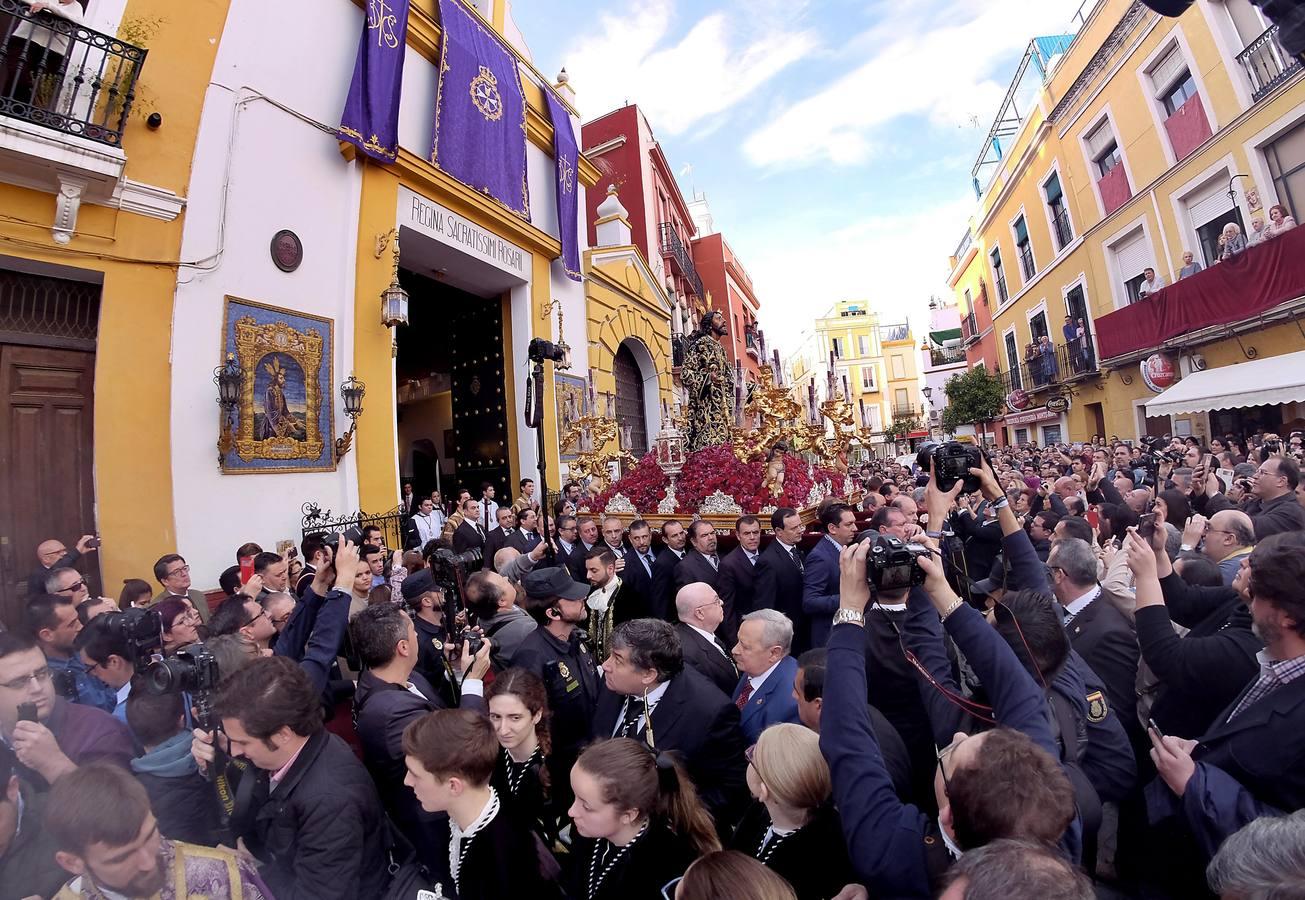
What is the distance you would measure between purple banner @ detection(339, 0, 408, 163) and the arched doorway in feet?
24.9

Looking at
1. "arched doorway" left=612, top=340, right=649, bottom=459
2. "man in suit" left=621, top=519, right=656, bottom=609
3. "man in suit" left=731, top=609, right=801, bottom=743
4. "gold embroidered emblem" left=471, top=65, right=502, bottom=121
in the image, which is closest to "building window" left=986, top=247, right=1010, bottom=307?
"arched doorway" left=612, top=340, right=649, bottom=459

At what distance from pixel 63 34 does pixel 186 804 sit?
24.9ft

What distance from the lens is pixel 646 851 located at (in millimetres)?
1814

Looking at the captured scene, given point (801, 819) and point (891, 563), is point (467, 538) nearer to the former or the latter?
point (801, 819)

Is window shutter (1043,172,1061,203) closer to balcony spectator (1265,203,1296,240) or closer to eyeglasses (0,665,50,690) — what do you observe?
balcony spectator (1265,203,1296,240)

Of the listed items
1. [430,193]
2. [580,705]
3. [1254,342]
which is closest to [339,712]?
[580,705]

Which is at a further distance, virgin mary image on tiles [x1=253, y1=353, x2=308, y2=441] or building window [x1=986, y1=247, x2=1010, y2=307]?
building window [x1=986, y1=247, x2=1010, y2=307]

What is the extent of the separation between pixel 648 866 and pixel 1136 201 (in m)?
20.8

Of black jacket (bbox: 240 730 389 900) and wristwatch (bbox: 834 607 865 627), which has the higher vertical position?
wristwatch (bbox: 834 607 865 627)

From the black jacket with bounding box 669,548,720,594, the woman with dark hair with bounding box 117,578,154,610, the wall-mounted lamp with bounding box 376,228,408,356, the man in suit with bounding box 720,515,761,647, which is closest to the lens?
the woman with dark hair with bounding box 117,578,154,610

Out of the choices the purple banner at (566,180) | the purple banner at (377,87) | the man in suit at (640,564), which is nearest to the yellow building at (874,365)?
the purple banner at (566,180)

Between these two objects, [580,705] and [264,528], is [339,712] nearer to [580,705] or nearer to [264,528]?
[580,705]

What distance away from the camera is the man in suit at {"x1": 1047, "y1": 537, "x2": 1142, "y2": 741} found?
8.68 feet

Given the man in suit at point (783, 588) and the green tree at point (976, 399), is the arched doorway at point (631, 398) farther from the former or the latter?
the green tree at point (976, 399)
